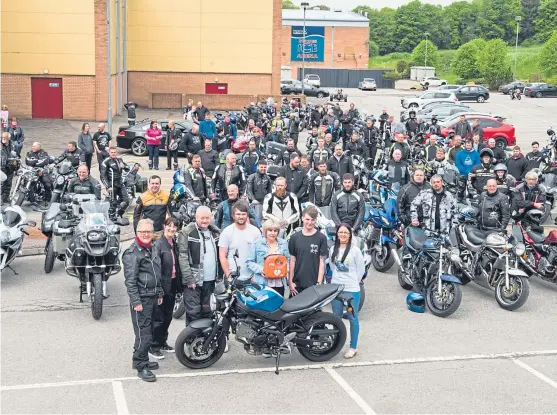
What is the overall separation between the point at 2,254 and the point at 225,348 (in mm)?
4591

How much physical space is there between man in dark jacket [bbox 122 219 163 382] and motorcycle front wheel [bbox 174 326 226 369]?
0.34m

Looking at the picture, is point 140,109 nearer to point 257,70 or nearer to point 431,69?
point 257,70

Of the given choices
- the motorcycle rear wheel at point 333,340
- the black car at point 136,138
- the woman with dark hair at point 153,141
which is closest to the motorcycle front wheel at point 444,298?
the motorcycle rear wheel at point 333,340

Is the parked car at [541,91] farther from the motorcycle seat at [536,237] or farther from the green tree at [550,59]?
the motorcycle seat at [536,237]

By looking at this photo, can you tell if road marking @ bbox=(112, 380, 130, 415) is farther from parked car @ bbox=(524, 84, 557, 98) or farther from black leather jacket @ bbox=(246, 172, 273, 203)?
parked car @ bbox=(524, 84, 557, 98)

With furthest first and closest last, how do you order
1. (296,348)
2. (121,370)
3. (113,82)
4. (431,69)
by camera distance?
(431,69)
(113,82)
(296,348)
(121,370)

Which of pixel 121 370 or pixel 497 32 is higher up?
pixel 497 32

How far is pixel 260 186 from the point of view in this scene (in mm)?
14727

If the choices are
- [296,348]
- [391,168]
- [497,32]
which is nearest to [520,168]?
[391,168]

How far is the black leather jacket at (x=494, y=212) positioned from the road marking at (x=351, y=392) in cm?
494

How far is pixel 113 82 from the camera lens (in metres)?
41.6

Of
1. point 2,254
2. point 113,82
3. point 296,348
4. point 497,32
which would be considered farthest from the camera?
point 497,32

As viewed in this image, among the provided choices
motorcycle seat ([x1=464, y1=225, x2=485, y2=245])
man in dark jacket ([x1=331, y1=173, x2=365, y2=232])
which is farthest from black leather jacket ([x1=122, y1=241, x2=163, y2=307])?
motorcycle seat ([x1=464, y1=225, x2=485, y2=245])

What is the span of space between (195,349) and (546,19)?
127 metres
